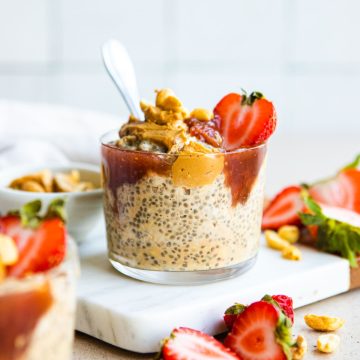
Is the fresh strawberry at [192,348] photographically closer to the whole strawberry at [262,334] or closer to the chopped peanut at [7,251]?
the whole strawberry at [262,334]

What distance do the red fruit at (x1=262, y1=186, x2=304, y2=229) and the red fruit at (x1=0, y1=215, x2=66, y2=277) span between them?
698 millimetres

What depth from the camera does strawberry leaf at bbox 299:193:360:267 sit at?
1232 mm

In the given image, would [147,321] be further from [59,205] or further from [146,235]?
[59,205]

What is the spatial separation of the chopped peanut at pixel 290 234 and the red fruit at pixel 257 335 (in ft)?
1.36

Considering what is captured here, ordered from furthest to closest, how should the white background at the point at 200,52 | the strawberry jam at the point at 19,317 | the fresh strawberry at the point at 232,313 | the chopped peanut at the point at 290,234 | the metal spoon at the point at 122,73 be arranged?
the white background at the point at 200,52
the chopped peanut at the point at 290,234
the metal spoon at the point at 122,73
the fresh strawberry at the point at 232,313
the strawberry jam at the point at 19,317

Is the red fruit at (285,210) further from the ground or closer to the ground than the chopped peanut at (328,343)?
further from the ground

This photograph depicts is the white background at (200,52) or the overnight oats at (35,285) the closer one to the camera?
the overnight oats at (35,285)

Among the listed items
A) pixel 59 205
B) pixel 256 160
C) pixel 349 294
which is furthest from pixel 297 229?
pixel 59 205

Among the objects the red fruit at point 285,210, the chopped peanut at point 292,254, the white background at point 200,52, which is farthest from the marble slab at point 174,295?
the white background at point 200,52

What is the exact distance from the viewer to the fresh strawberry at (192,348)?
0.87 m

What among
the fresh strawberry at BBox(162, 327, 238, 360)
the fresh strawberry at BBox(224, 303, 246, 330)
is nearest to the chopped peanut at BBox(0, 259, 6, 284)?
the fresh strawberry at BBox(162, 327, 238, 360)

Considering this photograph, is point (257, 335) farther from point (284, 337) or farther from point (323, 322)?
point (323, 322)

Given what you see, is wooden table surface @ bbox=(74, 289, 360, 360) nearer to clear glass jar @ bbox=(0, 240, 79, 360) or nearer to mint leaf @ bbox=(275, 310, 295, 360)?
mint leaf @ bbox=(275, 310, 295, 360)

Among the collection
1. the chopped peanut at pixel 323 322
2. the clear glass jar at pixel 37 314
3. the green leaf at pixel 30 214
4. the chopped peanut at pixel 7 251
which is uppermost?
the green leaf at pixel 30 214
